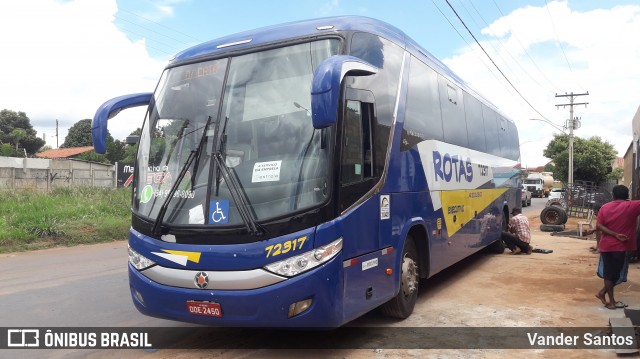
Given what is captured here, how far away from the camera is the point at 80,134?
70.7 metres

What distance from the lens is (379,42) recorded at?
5.32 m

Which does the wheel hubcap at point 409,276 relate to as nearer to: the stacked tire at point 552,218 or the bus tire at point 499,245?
the bus tire at point 499,245

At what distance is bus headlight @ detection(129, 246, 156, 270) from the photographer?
180 inches

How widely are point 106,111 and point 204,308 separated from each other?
2.50 m

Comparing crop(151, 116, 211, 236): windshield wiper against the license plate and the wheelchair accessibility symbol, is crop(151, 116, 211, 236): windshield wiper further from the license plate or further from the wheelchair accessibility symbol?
the license plate

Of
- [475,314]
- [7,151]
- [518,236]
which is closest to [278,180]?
[475,314]

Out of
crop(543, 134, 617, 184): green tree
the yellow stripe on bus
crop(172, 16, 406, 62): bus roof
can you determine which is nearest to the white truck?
crop(543, 134, 617, 184): green tree

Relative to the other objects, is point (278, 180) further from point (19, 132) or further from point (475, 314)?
point (19, 132)

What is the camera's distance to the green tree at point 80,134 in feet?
230

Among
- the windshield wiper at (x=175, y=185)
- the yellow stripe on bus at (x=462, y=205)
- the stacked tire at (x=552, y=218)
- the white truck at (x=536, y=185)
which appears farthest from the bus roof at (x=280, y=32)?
the white truck at (x=536, y=185)

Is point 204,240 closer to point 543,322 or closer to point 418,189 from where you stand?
point 418,189

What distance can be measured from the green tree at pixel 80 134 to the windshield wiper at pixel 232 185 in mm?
72756

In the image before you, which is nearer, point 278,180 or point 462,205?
point 278,180

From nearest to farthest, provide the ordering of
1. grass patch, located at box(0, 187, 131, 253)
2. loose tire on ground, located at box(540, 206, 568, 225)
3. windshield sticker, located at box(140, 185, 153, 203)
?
windshield sticker, located at box(140, 185, 153, 203) → grass patch, located at box(0, 187, 131, 253) → loose tire on ground, located at box(540, 206, 568, 225)
